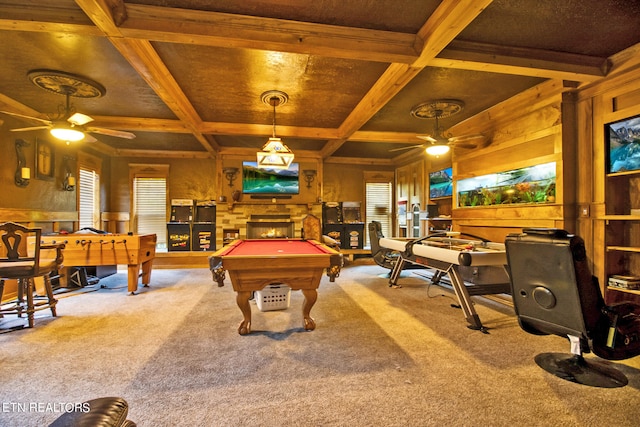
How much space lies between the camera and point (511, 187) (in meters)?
4.18

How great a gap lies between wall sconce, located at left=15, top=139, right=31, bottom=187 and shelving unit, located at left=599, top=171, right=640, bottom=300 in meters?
7.48

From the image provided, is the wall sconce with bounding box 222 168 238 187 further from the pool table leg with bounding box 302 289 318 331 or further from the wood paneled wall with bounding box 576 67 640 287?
the wood paneled wall with bounding box 576 67 640 287

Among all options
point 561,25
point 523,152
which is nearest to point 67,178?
point 561,25

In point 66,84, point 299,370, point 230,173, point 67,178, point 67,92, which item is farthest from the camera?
point 230,173

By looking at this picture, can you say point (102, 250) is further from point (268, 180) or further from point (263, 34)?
point (263, 34)

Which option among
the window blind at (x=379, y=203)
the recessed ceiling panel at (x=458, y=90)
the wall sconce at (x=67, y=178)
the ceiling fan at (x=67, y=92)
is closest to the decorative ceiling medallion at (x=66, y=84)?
the ceiling fan at (x=67, y=92)

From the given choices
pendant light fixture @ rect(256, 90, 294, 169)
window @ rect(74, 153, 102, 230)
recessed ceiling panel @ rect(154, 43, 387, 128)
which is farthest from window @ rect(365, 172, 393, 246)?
window @ rect(74, 153, 102, 230)

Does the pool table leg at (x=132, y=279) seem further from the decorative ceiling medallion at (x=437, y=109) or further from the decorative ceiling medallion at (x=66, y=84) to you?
the decorative ceiling medallion at (x=437, y=109)

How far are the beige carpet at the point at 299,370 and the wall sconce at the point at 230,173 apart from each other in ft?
12.7

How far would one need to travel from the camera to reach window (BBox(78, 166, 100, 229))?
5.91m

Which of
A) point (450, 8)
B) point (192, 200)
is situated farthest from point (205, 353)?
point (192, 200)

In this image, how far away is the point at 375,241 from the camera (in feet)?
17.2

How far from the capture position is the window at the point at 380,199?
317 inches

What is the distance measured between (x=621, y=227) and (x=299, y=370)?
149 inches
